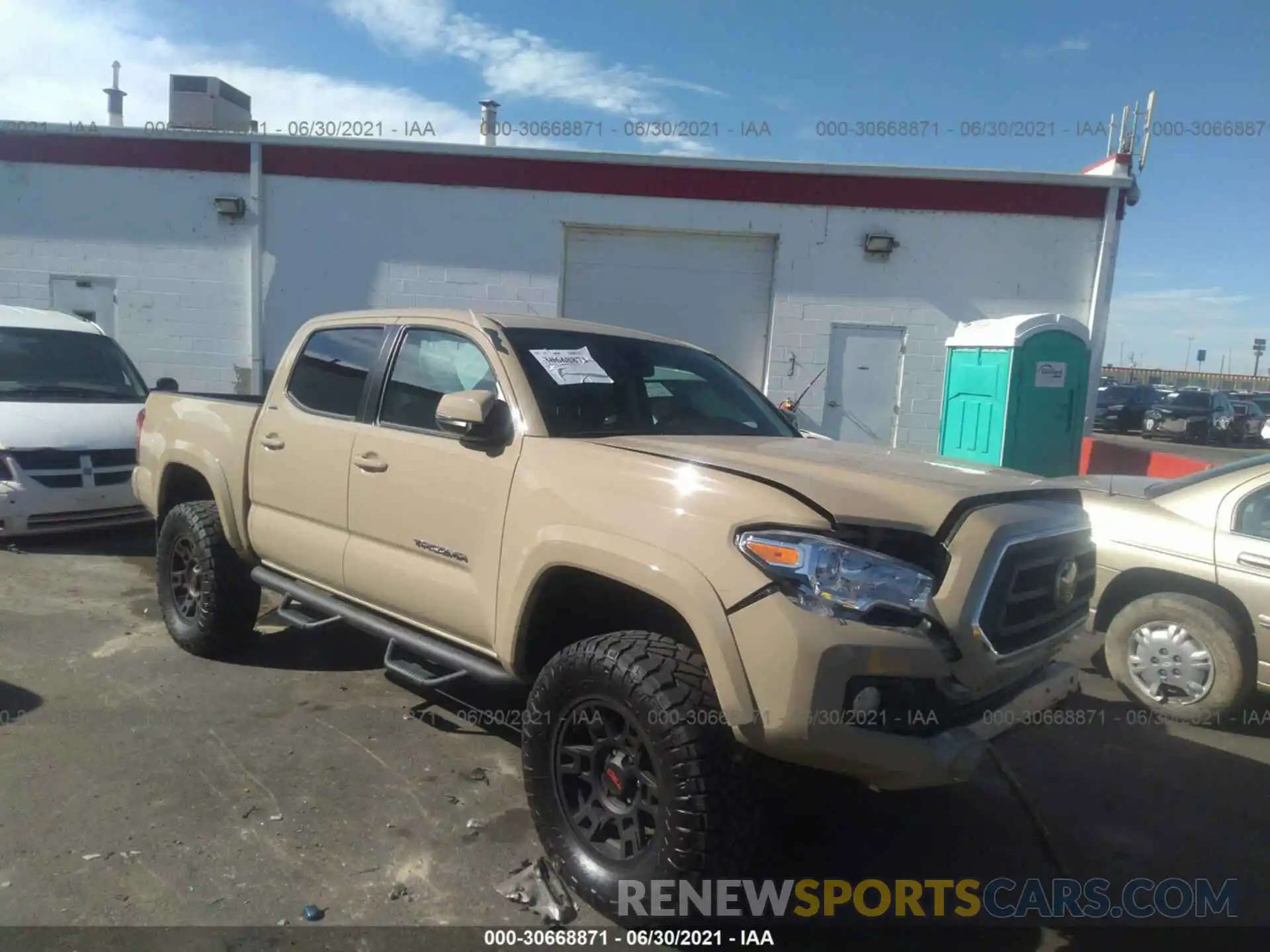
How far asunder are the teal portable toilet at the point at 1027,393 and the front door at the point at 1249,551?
4.71 meters

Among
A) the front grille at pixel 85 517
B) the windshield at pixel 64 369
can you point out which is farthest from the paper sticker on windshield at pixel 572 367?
the windshield at pixel 64 369

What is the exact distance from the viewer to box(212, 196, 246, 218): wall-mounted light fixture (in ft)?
39.4

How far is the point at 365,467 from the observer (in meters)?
3.89

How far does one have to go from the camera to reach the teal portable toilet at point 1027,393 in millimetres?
9602

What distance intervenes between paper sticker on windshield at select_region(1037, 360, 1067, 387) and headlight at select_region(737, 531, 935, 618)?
26.5 ft

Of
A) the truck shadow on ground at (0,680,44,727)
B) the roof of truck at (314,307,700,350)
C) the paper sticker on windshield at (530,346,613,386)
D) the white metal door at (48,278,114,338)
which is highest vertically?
the white metal door at (48,278,114,338)

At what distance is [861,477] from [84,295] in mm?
12966

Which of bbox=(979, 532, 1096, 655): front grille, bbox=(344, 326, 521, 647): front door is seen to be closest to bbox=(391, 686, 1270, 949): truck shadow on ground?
bbox=(979, 532, 1096, 655): front grille

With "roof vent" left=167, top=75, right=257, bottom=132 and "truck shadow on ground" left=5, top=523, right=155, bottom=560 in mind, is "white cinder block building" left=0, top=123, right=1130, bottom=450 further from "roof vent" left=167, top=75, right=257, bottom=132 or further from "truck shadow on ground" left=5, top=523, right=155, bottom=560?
"truck shadow on ground" left=5, top=523, right=155, bottom=560

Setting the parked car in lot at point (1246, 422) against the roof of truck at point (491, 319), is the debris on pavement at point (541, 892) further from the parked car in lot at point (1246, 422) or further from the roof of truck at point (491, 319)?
the parked car in lot at point (1246, 422)

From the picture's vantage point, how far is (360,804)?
11.5 feet

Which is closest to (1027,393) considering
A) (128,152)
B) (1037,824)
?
(1037,824)

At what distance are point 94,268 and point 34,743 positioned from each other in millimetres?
10586

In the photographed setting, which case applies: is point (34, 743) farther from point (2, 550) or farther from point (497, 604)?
point (2, 550)
